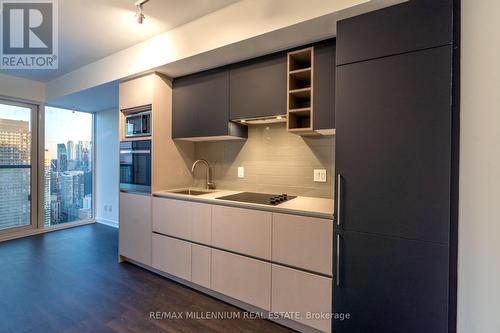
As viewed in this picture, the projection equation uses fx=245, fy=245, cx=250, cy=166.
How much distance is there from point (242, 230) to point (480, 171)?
5.19 feet

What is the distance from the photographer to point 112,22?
2.32 m

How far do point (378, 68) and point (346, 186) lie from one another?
2.49 ft

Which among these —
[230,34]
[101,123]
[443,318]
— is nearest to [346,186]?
[443,318]

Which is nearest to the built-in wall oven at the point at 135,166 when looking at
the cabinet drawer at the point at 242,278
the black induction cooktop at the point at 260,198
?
A: the black induction cooktop at the point at 260,198

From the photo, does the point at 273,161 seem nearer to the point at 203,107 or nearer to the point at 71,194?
the point at 203,107

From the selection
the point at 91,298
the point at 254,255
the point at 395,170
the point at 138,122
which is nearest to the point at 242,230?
the point at 254,255

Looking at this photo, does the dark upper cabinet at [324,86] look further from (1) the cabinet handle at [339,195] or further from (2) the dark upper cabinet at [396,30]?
(1) the cabinet handle at [339,195]

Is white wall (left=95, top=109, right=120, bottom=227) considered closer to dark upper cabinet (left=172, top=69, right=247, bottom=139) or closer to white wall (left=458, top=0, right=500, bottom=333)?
dark upper cabinet (left=172, top=69, right=247, bottom=139)

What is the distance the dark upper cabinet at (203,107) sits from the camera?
8.36 feet

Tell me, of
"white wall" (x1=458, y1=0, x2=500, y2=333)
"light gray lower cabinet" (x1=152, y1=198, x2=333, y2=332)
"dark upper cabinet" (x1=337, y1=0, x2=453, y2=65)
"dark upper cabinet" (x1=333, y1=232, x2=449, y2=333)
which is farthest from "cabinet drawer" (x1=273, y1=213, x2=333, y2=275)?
"dark upper cabinet" (x1=337, y1=0, x2=453, y2=65)

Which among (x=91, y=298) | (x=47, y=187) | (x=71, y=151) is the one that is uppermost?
(x=71, y=151)

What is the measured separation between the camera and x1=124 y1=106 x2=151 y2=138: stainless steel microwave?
2.86 meters

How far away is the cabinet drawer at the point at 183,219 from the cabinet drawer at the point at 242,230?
0.11 meters

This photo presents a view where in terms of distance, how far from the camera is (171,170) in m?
2.96
